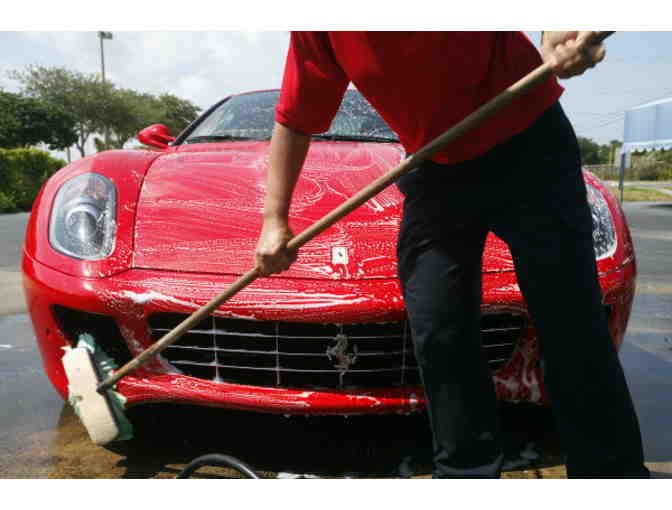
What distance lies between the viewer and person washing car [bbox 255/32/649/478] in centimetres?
114

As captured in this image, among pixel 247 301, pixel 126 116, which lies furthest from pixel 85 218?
pixel 126 116

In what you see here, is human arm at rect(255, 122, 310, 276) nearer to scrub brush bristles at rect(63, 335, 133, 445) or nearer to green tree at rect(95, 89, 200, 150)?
scrub brush bristles at rect(63, 335, 133, 445)

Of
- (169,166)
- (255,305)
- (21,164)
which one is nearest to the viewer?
(255,305)

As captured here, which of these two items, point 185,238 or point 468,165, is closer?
point 468,165

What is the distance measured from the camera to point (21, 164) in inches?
628

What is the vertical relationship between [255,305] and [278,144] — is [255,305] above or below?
below

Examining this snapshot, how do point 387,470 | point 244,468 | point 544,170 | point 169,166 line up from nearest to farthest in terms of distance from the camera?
point 544,170
point 244,468
point 387,470
point 169,166

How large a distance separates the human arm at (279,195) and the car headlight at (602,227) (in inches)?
43.2

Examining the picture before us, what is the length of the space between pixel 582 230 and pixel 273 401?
Result: 0.98 m

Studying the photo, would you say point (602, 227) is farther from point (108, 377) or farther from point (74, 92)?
point (74, 92)

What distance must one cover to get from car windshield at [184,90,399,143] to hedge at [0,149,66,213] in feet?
42.8
